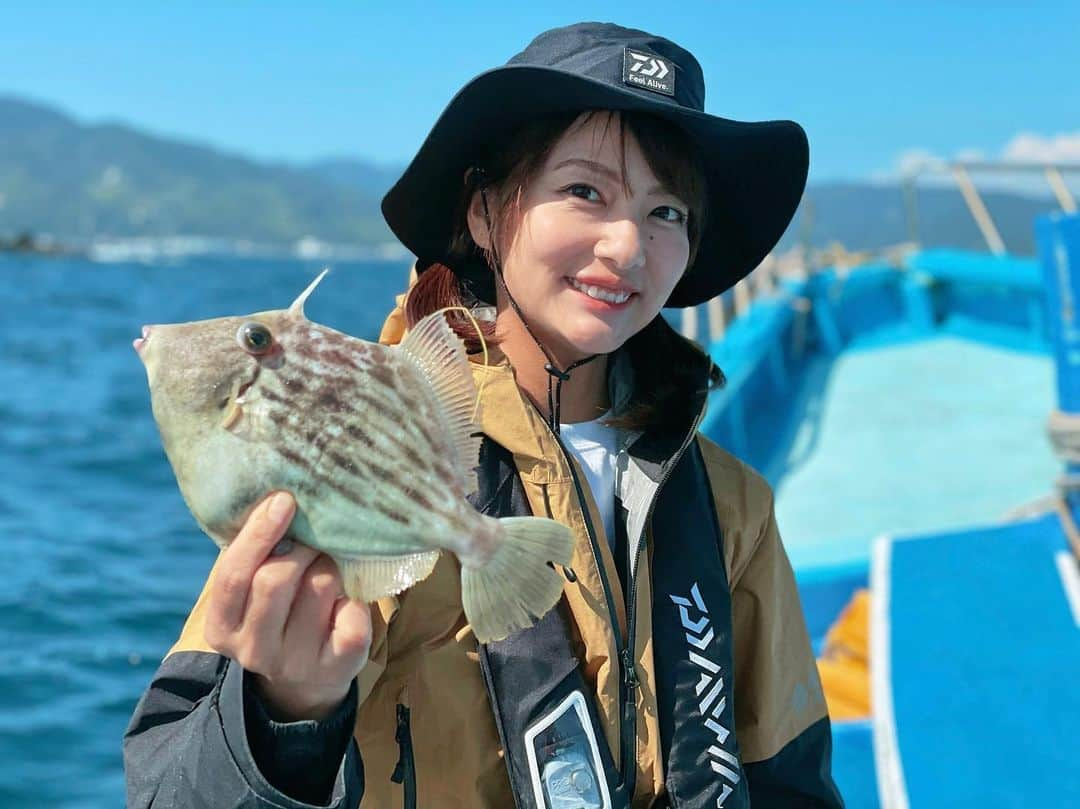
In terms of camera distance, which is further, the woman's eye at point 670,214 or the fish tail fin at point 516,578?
the woman's eye at point 670,214

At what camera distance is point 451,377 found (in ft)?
5.37

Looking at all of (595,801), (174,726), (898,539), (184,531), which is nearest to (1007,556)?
(898,539)

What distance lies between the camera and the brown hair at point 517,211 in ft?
6.93

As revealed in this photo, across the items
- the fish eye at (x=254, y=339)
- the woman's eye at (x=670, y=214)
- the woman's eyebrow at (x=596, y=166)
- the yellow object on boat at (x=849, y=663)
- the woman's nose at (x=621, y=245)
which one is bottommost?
the yellow object on boat at (x=849, y=663)

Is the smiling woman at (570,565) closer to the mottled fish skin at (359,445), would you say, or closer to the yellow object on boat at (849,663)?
the mottled fish skin at (359,445)

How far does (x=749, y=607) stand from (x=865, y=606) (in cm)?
299

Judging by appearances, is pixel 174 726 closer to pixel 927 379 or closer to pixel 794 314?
pixel 927 379

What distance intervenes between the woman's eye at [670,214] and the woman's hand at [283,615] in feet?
3.42

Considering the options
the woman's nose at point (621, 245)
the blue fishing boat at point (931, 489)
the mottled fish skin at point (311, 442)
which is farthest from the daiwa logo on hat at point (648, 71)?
the blue fishing boat at point (931, 489)

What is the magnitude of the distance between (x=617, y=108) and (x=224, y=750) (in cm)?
135

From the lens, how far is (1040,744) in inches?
140

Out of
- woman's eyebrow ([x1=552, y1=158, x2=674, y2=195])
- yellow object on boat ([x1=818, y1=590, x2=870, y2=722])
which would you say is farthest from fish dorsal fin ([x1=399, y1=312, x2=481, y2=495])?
yellow object on boat ([x1=818, y1=590, x2=870, y2=722])

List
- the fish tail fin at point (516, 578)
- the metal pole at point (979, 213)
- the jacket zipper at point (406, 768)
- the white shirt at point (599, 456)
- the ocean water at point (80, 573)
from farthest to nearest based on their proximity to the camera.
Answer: the metal pole at point (979, 213), the ocean water at point (80, 573), the white shirt at point (599, 456), the jacket zipper at point (406, 768), the fish tail fin at point (516, 578)

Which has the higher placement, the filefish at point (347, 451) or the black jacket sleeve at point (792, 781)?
the filefish at point (347, 451)
